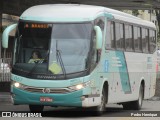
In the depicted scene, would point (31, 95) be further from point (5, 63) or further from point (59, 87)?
point (5, 63)

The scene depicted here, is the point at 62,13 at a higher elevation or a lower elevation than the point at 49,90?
higher

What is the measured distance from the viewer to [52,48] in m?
17.6

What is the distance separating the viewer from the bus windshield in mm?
17422

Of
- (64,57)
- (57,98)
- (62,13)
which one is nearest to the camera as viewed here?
(57,98)

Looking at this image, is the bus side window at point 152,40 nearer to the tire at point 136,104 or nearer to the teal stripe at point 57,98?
the tire at point 136,104

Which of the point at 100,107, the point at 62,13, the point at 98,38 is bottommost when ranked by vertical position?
the point at 100,107

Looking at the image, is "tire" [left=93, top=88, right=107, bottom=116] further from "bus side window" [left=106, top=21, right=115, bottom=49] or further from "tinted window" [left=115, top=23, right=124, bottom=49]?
"tinted window" [left=115, top=23, right=124, bottom=49]

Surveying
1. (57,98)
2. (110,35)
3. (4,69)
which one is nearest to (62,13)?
(110,35)

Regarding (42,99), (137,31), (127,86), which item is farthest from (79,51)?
(137,31)

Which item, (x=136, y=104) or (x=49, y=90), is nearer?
(x=49, y=90)

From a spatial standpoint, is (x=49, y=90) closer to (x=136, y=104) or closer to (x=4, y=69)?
(x=136, y=104)

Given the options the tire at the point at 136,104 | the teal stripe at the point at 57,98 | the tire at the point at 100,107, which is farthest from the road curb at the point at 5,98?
the teal stripe at the point at 57,98

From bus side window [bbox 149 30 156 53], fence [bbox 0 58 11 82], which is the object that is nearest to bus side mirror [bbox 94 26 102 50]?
bus side window [bbox 149 30 156 53]

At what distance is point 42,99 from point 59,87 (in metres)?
0.59
